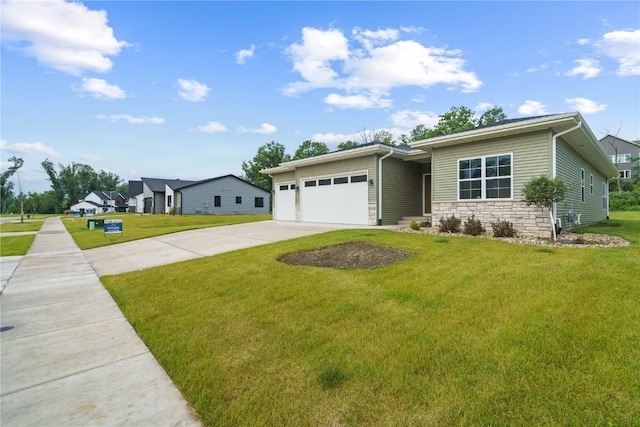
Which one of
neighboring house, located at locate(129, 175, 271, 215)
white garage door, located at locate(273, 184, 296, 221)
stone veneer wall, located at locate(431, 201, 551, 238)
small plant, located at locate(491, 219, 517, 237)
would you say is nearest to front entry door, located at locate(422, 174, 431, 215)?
stone veneer wall, located at locate(431, 201, 551, 238)

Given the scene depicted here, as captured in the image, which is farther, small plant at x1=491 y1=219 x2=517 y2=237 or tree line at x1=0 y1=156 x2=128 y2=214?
tree line at x1=0 y1=156 x2=128 y2=214

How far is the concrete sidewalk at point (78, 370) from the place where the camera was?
1.95 meters

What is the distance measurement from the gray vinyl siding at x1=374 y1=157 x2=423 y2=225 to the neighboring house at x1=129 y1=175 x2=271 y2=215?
23857mm

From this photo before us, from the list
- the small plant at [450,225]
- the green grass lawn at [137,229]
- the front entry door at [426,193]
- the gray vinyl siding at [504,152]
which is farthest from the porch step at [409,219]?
the green grass lawn at [137,229]

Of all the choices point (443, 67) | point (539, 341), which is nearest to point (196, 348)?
point (539, 341)

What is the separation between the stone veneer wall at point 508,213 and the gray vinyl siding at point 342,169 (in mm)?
3382

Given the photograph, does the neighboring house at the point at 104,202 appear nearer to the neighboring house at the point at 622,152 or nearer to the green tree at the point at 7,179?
the green tree at the point at 7,179

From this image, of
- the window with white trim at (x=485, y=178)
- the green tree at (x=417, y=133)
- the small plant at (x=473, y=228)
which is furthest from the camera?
the green tree at (x=417, y=133)

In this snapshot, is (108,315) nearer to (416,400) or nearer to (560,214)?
(416,400)

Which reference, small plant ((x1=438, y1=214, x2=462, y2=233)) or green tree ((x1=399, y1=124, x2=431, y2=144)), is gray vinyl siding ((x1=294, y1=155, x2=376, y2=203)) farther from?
green tree ((x1=399, y1=124, x2=431, y2=144))

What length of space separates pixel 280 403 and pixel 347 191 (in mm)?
12461

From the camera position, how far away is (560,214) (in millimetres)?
9297

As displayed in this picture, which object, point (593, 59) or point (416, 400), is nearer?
point (416, 400)

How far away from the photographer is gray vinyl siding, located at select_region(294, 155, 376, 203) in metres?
12.9
